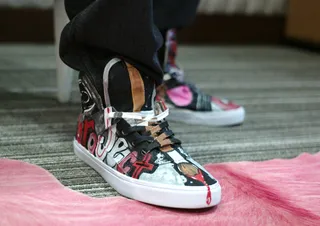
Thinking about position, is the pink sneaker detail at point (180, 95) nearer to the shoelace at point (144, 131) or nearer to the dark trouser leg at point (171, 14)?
the dark trouser leg at point (171, 14)

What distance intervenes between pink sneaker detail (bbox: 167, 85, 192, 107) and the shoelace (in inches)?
11.9

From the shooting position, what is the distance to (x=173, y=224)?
0.50 meters

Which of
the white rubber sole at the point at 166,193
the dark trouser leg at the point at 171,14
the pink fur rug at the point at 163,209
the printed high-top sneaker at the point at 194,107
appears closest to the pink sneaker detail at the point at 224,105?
the printed high-top sneaker at the point at 194,107

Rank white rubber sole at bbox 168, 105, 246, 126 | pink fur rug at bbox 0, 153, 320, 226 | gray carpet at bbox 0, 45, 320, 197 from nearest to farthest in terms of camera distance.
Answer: pink fur rug at bbox 0, 153, 320, 226 < gray carpet at bbox 0, 45, 320, 197 < white rubber sole at bbox 168, 105, 246, 126

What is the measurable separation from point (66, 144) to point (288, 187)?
35 cm

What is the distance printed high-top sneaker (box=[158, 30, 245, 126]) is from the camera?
0.89 m

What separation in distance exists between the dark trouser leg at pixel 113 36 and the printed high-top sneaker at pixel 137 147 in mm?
16

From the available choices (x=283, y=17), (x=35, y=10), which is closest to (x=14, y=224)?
(x=35, y=10)

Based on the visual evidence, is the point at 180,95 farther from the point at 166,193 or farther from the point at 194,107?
the point at 166,193

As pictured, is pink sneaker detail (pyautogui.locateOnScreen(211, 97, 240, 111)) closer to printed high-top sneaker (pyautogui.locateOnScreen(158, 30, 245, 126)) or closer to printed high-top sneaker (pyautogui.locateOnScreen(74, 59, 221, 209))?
printed high-top sneaker (pyautogui.locateOnScreen(158, 30, 245, 126))

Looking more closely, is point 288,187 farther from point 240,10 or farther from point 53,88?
point 240,10

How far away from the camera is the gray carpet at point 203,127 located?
0.70 metres

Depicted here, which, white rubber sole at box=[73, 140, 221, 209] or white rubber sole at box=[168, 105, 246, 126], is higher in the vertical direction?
white rubber sole at box=[73, 140, 221, 209]

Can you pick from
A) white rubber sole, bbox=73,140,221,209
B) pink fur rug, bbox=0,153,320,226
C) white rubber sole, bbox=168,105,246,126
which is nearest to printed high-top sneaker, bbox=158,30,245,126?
white rubber sole, bbox=168,105,246,126
